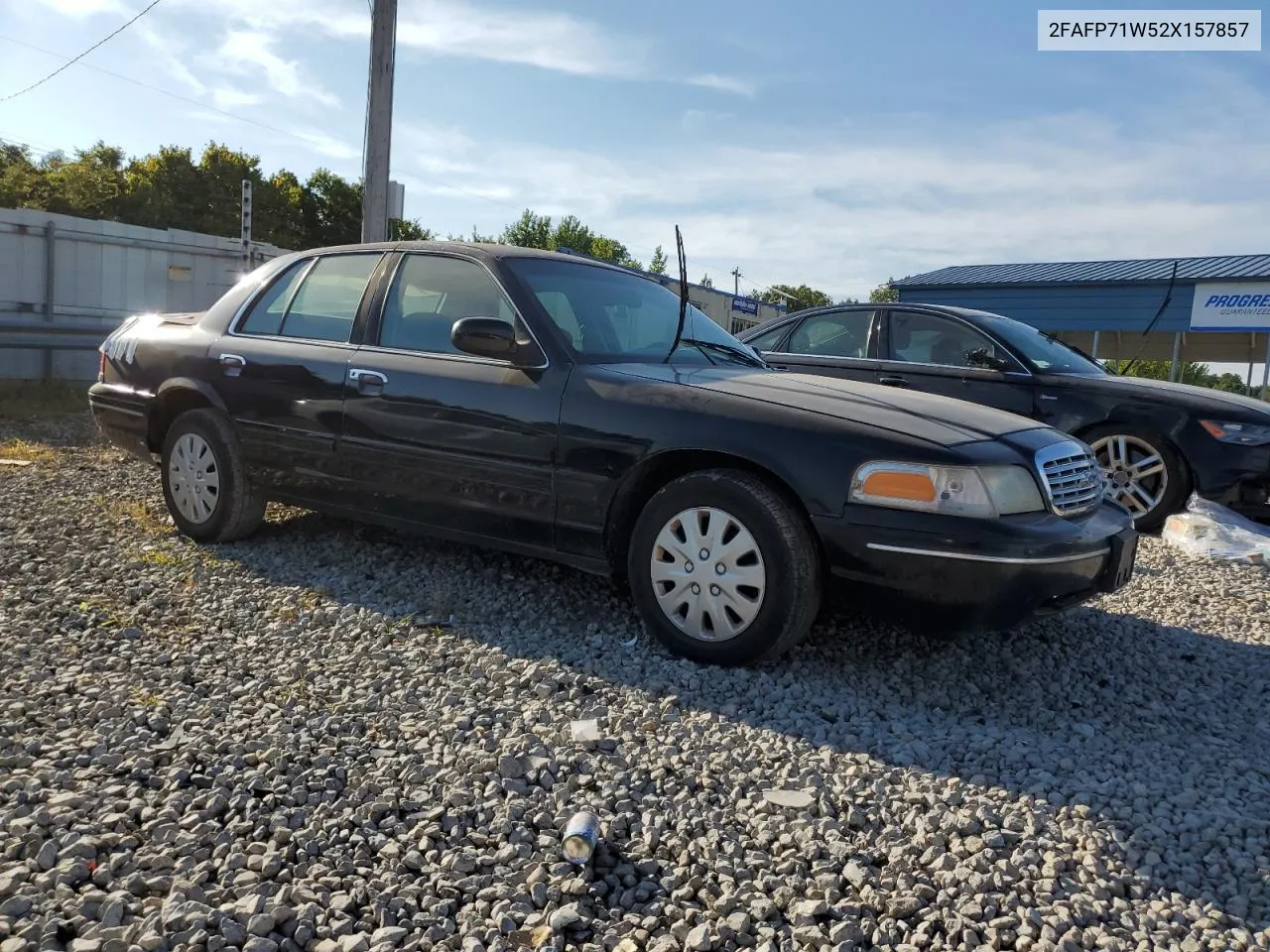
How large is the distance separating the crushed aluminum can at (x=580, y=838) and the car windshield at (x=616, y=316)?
6.72 feet

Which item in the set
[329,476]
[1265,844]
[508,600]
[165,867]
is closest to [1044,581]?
[1265,844]

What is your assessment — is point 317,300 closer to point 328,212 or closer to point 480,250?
point 480,250

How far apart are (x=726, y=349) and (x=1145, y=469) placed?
3540 mm

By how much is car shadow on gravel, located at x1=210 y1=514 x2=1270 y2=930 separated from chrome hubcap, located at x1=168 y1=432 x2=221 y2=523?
0.27 meters

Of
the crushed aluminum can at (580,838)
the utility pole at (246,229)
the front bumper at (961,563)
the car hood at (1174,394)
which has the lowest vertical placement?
the crushed aluminum can at (580,838)

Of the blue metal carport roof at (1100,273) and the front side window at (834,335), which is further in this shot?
the blue metal carport roof at (1100,273)

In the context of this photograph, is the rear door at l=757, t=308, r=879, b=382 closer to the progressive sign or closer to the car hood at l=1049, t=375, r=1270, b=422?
the car hood at l=1049, t=375, r=1270, b=422

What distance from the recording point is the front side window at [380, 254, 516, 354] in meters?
4.18

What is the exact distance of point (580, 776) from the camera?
8.45 feet

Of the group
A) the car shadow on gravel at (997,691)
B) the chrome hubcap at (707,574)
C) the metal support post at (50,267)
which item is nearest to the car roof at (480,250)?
the car shadow on gravel at (997,691)

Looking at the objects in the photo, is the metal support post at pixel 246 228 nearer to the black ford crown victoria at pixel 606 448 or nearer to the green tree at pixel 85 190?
the black ford crown victoria at pixel 606 448

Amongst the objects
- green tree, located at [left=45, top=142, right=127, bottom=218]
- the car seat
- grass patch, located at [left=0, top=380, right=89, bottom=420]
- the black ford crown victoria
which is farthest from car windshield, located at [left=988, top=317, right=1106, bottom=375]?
green tree, located at [left=45, top=142, right=127, bottom=218]

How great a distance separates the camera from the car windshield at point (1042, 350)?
6.76m

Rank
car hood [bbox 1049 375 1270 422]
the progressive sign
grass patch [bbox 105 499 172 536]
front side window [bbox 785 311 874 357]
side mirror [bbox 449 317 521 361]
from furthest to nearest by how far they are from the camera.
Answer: the progressive sign → front side window [bbox 785 311 874 357] → car hood [bbox 1049 375 1270 422] → grass patch [bbox 105 499 172 536] → side mirror [bbox 449 317 521 361]
